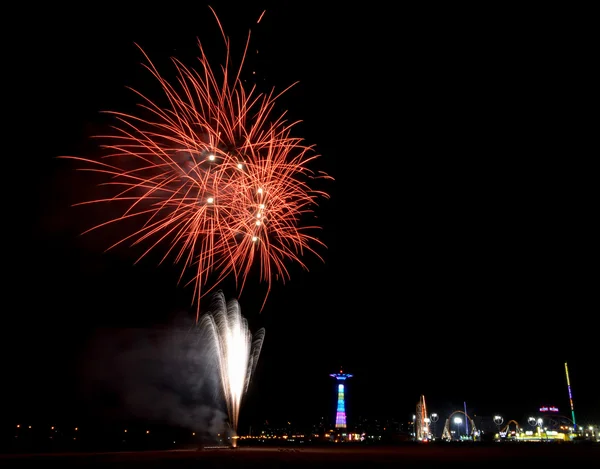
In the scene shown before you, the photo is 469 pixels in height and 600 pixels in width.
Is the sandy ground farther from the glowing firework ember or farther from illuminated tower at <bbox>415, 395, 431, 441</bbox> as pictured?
illuminated tower at <bbox>415, 395, 431, 441</bbox>

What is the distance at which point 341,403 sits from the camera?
100875mm

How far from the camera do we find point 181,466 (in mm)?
18922

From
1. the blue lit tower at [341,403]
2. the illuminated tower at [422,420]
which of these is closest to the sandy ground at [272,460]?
the blue lit tower at [341,403]

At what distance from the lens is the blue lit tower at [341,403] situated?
96.1 meters

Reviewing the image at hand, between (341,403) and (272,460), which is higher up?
(341,403)

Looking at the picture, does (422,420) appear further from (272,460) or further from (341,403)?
(272,460)

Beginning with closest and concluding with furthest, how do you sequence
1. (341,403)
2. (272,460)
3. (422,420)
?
(272,460), (422,420), (341,403)

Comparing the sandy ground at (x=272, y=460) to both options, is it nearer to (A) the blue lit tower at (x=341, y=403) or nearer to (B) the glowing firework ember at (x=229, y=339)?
(B) the glowing firework ember at (x=229, y=339)

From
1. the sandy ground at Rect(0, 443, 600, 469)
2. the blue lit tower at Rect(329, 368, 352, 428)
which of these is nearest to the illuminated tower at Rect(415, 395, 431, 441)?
the blue lit tower at Rect(329, 368, 352, 428)

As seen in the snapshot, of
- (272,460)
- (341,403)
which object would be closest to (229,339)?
(272,460)

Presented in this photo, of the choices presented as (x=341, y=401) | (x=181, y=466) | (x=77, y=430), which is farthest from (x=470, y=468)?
(x=341, y=401)

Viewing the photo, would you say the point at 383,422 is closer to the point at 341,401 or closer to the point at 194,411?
the point at 341,401

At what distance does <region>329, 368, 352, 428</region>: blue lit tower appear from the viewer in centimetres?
9612

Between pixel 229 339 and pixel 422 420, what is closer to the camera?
pixel 229 339
